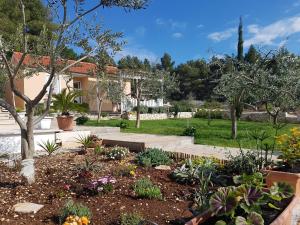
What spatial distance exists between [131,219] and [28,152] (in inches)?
110

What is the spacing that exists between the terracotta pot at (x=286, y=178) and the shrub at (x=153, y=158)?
100 inches

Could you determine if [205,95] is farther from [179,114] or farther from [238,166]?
[238,166]

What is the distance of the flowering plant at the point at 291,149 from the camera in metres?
5.82

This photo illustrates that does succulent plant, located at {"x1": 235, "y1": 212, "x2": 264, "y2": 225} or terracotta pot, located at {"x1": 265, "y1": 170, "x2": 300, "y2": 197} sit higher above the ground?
terracotta pot, located at {"x1": 265, "y1": 170, "x2": 300, "y2": 197}

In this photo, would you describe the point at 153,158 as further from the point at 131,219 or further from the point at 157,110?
the point at 157,110

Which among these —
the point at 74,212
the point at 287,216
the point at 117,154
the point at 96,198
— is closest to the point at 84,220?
the point at 74,212

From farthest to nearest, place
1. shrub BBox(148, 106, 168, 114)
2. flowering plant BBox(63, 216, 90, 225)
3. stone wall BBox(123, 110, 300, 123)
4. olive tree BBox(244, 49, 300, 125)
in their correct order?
shrub BBox(148, 106, 168, 114), stone wall BBox(123, 110, 300, 123), olive tree BBox(244, 49, 300, 125), flowering plant BBox(63, 216, 90, 225)

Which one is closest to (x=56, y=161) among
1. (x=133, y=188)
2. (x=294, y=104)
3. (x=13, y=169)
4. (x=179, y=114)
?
(x=13, y=169)

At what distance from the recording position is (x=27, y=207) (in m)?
4.84

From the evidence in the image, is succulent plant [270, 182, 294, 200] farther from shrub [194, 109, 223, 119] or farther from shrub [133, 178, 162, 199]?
shrub [194, 109, 223, 119]

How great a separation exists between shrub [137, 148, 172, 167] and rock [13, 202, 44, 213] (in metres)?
2.64

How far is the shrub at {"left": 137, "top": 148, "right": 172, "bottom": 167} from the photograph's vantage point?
7.17 metres

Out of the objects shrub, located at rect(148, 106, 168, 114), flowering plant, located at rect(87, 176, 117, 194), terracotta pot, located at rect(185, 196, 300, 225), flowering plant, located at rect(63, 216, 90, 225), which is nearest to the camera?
terracotta pot, located at rect(185, 196, 300, 225)

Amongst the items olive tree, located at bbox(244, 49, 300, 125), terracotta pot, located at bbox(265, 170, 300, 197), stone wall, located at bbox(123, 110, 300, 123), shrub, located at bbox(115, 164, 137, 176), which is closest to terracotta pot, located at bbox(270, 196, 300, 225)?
terracotta pot, located at bbox(265, 170, 300, 197)
